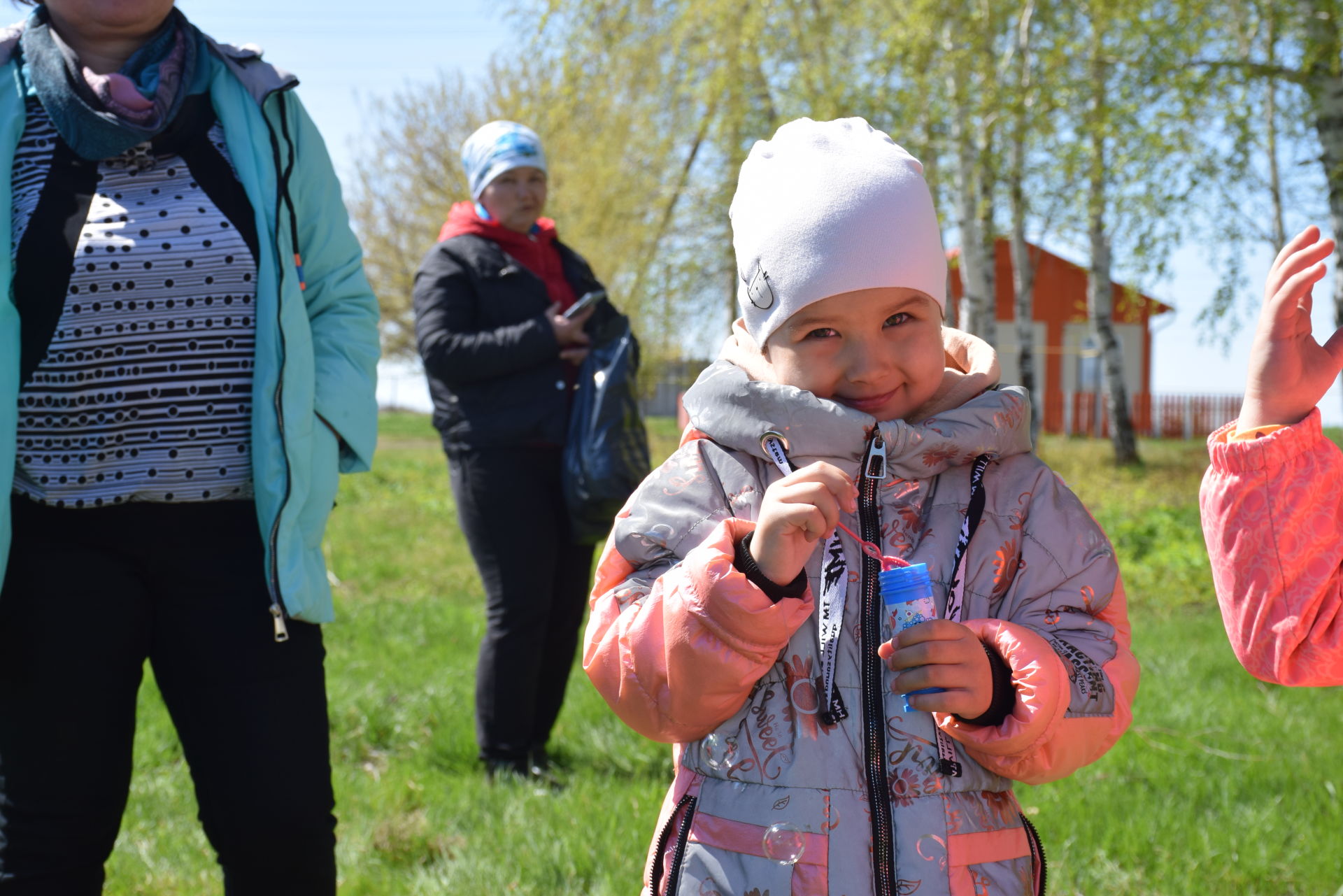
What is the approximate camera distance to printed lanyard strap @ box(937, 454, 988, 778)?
157 cm

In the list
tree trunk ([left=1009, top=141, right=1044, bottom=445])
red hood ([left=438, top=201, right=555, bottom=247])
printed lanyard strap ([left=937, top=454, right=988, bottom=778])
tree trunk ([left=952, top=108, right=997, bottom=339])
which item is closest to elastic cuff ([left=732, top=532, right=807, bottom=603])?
printed lanyard strap ([left=937, top=454, right=988, bottom=778])

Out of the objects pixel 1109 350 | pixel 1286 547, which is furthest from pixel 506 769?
pixel 1109 350

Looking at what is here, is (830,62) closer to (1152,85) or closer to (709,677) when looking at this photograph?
(1152,85)

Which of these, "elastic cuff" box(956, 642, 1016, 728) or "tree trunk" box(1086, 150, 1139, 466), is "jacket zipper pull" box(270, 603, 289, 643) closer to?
"elastic cuff" box(956, 642, 1016, 728)

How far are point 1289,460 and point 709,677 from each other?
33.2 inches

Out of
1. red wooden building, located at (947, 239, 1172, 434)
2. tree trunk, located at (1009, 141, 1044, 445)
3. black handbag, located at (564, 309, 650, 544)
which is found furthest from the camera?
red wooden building, located at (947, 239, 1172, 434)

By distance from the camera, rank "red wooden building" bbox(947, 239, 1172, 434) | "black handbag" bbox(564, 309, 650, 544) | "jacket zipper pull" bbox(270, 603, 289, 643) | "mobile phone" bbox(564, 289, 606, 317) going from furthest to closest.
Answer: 1. "red wooden building" bbox(947, 239, 1172, 434)
2. "mobile phone" bbox(564, 289, 606, 317)
3. "black handbag" bbox(564, 309, 650, 544)
4. "jacket zipper pull" bbox(270, 603, 289, 643)

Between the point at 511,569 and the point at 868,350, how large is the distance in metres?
2.34

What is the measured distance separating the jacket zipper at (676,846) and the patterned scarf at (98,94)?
4.92 ft

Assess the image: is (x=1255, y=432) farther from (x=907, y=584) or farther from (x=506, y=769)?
(x=506, y=769)

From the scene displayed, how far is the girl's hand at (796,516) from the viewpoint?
1.46 metres

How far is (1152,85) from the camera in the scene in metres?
8.98

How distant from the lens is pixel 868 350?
5.58 ft

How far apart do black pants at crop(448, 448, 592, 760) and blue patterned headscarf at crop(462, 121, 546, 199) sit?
96cm
